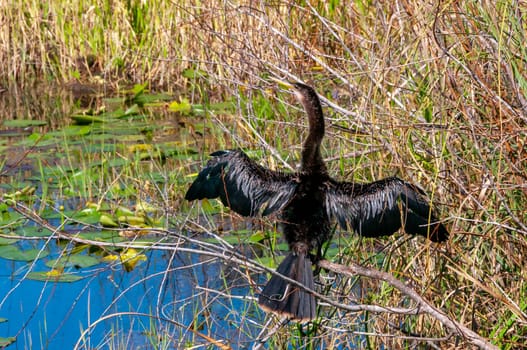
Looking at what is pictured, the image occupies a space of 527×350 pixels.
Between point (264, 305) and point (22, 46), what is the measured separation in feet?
22.7

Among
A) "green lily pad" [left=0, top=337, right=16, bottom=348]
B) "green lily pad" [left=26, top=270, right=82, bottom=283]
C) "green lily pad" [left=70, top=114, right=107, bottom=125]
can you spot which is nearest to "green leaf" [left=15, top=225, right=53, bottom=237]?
"green lily pad" [left=26, top=270, right=82, bottom=283]

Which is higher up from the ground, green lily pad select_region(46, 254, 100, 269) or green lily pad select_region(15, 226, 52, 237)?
green lily pad select_region(15, 226, 52, 237)

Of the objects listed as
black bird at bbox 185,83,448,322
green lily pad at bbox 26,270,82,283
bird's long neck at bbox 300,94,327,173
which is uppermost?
bird's long neck at bbox 300,94,327,173

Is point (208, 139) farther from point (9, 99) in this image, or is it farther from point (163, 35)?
point (9, 99)

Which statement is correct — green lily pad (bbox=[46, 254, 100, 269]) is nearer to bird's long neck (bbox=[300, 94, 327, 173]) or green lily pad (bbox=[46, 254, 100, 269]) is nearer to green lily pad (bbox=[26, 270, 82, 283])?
green lily pad (bbox=[26, 270, 82, 283])

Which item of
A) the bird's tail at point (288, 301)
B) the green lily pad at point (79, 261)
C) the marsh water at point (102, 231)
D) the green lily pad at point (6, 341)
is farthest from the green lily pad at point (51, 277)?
the bird's tail at point (288, 301)

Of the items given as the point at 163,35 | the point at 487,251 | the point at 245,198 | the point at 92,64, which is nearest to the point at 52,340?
the point at 245,198

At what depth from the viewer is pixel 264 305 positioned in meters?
3.51

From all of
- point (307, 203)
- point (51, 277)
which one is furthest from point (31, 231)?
point (307, 203)

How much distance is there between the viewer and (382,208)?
351 cm

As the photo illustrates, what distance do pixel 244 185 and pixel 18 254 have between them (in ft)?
6.64

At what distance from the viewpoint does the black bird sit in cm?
350

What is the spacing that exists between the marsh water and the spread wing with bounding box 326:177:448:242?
0.50m

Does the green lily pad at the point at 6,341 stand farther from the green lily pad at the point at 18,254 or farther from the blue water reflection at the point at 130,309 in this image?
the green lily pad at the point at 18,254
